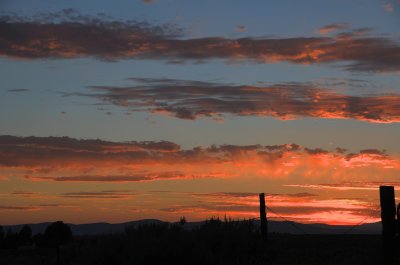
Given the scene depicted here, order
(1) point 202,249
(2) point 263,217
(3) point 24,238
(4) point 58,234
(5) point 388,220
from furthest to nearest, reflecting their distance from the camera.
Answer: (3) point 24,238 < (4) point 58,234 < (2) point 263,217 < (5) point 388,220 < (1) point 202,249

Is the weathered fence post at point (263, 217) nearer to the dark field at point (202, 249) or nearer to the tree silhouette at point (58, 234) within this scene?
the dark field at point (202, 249)

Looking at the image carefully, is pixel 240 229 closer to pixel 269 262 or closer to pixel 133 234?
pixel 269 262

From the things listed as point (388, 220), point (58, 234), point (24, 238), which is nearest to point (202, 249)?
point (388, 220)

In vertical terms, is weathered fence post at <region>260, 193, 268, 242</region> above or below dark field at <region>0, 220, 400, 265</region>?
above

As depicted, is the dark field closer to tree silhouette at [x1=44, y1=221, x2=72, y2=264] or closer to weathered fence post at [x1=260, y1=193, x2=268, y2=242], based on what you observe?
weathered fence post at [x1=260, y1=193, x2=268, y2=242]

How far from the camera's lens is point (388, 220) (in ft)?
57.5

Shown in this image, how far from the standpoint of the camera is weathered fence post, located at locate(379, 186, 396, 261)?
17.4m

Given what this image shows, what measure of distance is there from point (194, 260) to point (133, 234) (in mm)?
2934

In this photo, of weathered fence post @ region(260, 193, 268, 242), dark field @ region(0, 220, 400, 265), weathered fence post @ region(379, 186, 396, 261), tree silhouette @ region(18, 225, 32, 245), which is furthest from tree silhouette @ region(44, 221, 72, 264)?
weathered fence post @ region(379, 186, 396, 261)

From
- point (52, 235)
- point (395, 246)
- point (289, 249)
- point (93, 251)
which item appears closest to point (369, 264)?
point (395, 246)

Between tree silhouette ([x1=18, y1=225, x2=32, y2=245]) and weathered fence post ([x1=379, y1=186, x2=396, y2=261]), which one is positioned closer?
weathered fence post ([x1=379, y1=186, x2=396, y2=261])

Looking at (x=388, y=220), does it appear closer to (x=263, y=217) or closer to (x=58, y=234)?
(x=263, y=217)

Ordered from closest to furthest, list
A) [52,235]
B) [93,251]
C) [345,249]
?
[93,251]
[345,249]
[52,235]

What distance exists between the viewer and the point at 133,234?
18812mm
